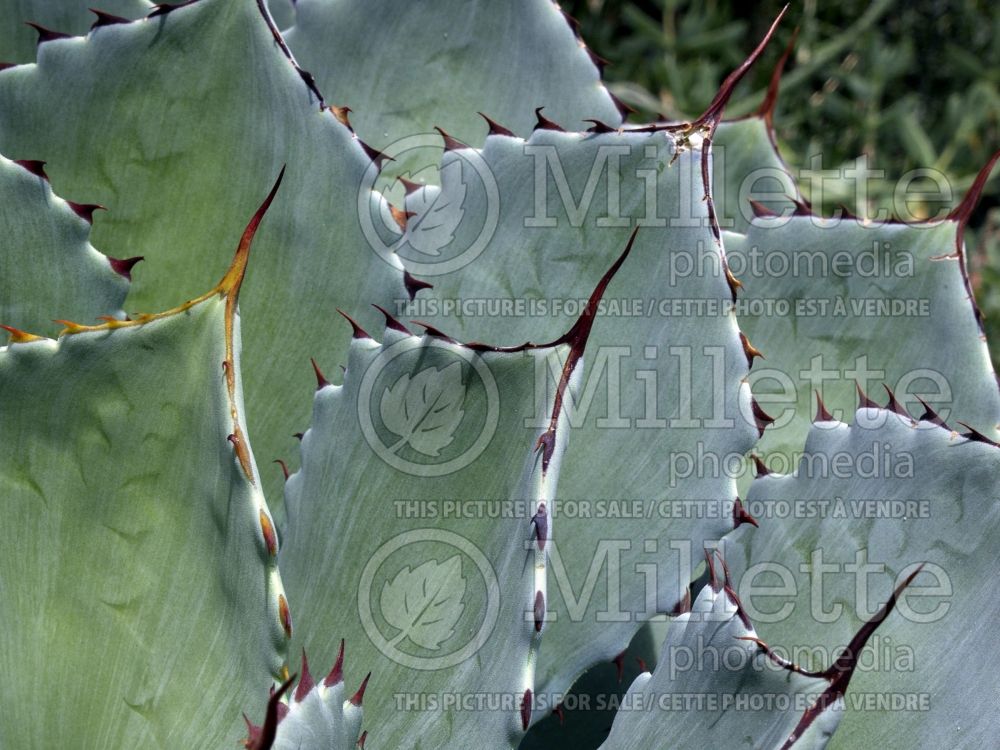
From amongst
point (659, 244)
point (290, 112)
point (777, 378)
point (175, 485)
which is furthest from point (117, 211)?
point (777, 378)

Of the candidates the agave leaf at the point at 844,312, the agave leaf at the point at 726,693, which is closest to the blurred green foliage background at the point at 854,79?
the agave leaf at the point at 844,312

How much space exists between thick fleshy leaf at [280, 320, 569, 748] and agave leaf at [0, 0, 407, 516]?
107mm

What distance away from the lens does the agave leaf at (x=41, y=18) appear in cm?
90

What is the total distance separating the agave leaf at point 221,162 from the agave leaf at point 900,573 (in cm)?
32

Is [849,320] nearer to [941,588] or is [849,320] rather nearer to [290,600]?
[941,588]

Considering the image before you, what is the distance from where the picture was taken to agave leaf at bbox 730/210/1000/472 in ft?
2.81

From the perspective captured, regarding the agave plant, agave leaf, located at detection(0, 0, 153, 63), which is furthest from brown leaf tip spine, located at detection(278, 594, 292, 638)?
agave leaf, located at detection(0, 0, 153, 63)

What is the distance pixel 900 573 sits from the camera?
2.35 feet

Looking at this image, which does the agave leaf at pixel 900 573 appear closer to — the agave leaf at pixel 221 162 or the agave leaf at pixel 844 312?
the agave leaf at pixel 844 312

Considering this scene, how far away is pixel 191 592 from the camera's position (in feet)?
1.98

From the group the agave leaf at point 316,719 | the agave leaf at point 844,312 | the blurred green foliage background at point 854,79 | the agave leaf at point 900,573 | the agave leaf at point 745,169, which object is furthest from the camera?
the blurred green foliage background at point 854,79

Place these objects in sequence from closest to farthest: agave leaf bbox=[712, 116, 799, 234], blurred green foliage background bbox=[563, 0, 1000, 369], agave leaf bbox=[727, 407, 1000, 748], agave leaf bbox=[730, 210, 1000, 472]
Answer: agave leaf bbox=[727, 407, 1000, 748] → agave leaf bbox=[730, 210, 1000, 472] → agave leaf bbox=[712, 116, 799, 234] → blurred green foliage background bbox=[563, 0, 1000, 369]

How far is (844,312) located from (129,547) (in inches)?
22.1

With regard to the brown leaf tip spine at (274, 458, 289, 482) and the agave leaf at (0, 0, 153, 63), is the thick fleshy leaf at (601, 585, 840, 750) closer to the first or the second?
the brown leaf tip spine at (274, 458, 289, 482)
